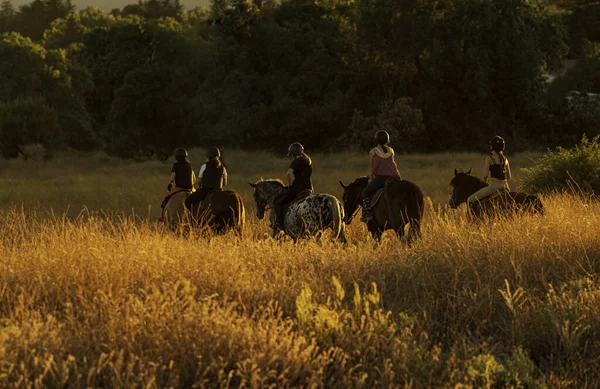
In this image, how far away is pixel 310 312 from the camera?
295 inches

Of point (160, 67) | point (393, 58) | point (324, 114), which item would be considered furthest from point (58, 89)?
point (393, 58)

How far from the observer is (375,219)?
13133 mm

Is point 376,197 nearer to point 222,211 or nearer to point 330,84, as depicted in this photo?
point 222,211

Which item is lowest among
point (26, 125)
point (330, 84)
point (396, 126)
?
point (26, 125)

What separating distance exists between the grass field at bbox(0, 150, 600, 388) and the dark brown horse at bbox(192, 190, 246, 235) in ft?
6.52

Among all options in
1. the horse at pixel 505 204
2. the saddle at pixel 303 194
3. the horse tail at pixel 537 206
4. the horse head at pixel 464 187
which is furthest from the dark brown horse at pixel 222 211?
the horse tail at pixel 537 206

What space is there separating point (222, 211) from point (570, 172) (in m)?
9.54

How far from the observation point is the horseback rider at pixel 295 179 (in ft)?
42.8

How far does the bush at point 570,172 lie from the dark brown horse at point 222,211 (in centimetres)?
839

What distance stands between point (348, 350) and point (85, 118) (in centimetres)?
4941

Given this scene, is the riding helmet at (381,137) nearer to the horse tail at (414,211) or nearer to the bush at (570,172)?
the horse tail at (414,211)

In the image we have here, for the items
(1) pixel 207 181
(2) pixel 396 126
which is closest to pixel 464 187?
(1) pixel 207 181

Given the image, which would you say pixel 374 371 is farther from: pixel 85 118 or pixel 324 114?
pixel 85 118

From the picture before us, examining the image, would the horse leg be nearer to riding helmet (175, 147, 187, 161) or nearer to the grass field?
the grass field
